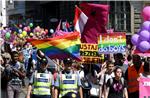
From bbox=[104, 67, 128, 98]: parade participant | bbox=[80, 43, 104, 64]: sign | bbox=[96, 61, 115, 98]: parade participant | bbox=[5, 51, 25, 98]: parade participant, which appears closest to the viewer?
bbox=[104, 67, 128, 98]: parade participant

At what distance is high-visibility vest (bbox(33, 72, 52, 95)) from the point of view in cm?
1020

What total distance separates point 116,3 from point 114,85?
992 inches

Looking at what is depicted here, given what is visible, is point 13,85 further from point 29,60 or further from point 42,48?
point 29,60

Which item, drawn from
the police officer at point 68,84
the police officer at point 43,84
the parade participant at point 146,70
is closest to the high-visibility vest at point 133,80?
the parade participant at point 146,70

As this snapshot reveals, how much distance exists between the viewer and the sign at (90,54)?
12602 mm

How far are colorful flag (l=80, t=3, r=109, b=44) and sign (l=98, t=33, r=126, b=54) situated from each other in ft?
0.87

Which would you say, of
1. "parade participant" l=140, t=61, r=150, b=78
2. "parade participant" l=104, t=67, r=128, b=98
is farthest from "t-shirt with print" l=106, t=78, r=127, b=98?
"parade participant" l=140, t=61, r=150, b=78

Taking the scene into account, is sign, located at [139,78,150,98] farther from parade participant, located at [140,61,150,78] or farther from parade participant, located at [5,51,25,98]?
parade participant, located at [5,51,25,98]

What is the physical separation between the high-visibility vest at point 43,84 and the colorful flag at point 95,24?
3.01m

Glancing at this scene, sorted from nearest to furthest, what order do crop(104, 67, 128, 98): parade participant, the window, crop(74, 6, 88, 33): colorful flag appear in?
crop(104, 67, 128, 98): parade participant, crop(74, 6, 88, 33): colorful flag, the window

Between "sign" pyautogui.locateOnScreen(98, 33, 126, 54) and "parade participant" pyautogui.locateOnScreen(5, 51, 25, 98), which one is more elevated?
"sign" pyautogui.locateOnScreen(98, 33, 126, 54)

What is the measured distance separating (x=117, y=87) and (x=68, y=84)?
0.86 meters

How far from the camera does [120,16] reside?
34.4 metres

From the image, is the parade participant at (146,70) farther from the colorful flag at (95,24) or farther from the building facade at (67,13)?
the building facade at (67,13)
